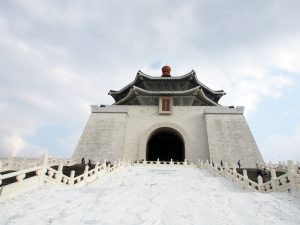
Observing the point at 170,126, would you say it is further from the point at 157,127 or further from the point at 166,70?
the point at 166,70

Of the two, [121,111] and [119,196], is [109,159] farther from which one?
[119,196]

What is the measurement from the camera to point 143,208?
5543 millimetres

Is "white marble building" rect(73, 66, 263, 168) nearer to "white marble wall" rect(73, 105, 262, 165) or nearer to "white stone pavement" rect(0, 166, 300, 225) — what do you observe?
"white marble wall" rect(73, 105, 262, 165)

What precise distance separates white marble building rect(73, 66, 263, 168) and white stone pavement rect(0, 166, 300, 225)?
47.7ft

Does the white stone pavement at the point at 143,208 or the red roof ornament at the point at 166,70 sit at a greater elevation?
the red roof ornament at the point at 166,70

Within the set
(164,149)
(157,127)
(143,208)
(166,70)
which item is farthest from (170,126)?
(143,208)

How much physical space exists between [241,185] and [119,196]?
254 inches

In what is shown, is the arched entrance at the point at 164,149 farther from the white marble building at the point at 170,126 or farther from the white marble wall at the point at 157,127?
the white marble wall at the point at 157,127

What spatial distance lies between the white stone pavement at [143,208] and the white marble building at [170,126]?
14.5 meters

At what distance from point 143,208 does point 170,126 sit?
63.0 feet

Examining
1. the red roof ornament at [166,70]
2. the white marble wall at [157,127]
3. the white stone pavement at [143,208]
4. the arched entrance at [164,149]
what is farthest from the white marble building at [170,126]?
the white stone pavement at [143,208]

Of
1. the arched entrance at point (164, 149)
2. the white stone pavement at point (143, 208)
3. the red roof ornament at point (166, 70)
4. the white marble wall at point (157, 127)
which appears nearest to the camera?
the white stone pavement at point (143, 208)

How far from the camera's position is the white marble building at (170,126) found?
21672 mm

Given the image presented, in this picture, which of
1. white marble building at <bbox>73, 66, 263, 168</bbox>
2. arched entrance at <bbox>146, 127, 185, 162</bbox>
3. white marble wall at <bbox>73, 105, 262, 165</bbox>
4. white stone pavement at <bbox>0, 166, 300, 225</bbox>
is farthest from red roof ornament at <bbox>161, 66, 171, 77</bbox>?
white stone pavement at <bbox>0, 166, 300, 225</bbox>
